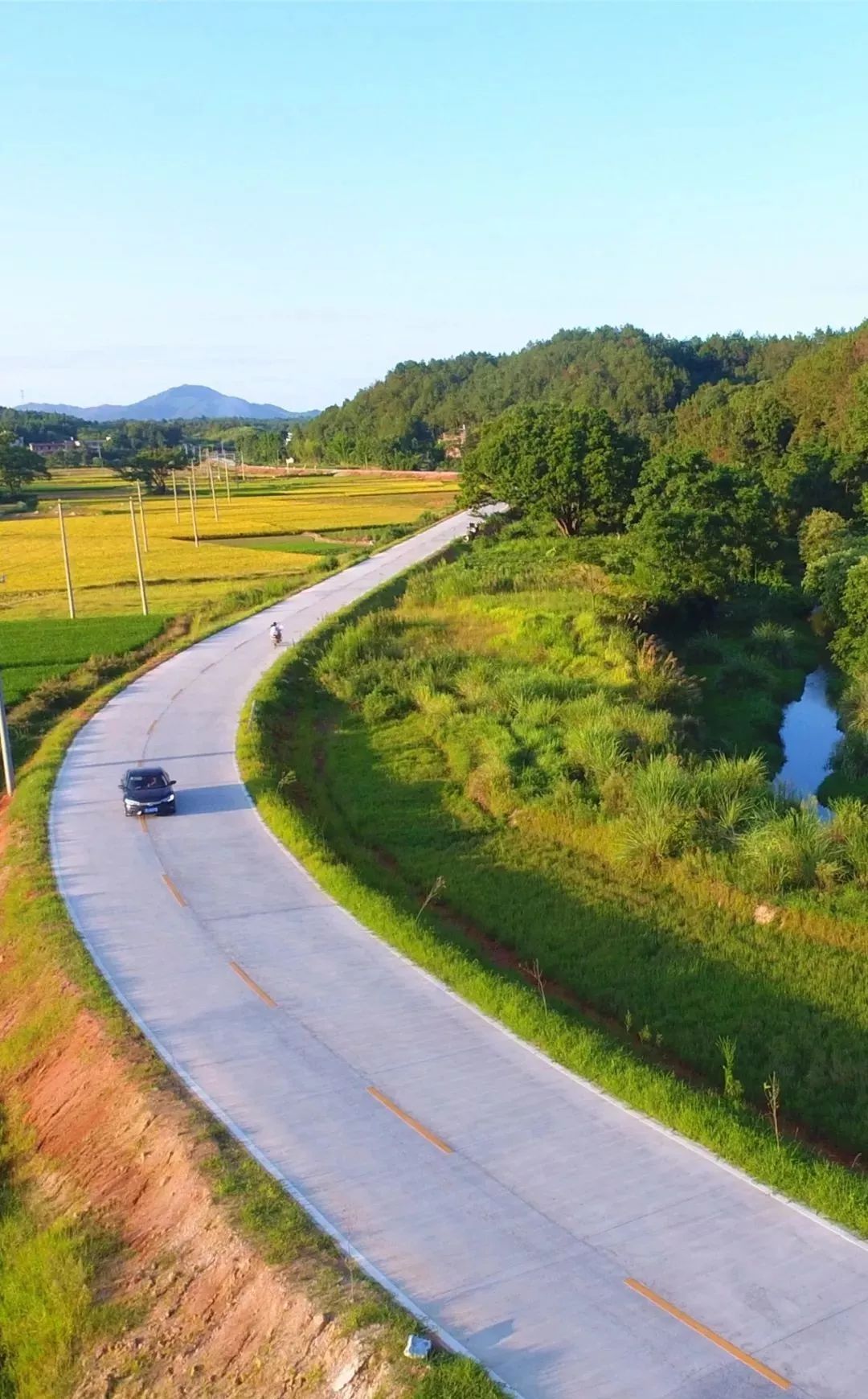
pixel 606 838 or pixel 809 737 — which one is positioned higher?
pixel 606 838

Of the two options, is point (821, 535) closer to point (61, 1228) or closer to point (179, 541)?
point (179, 541)

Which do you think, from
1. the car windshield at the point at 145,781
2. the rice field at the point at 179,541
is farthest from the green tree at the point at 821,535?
the car windshield at the point at 145,781

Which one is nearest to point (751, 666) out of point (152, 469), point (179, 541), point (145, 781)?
point (145, 781)

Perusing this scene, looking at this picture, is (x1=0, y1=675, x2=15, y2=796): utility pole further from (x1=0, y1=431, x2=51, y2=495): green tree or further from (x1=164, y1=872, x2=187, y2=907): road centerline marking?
(x1=0, y1=431, x2=51, y2=495): green tree

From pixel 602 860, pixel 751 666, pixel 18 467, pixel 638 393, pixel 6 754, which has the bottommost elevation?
pixel 751 666

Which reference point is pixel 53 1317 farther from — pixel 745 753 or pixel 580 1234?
pixel 745 753

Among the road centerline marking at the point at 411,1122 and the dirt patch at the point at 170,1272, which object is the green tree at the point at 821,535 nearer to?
the road centerline marking at the point at 411,1122

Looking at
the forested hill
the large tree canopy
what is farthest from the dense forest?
the large tree canopy
